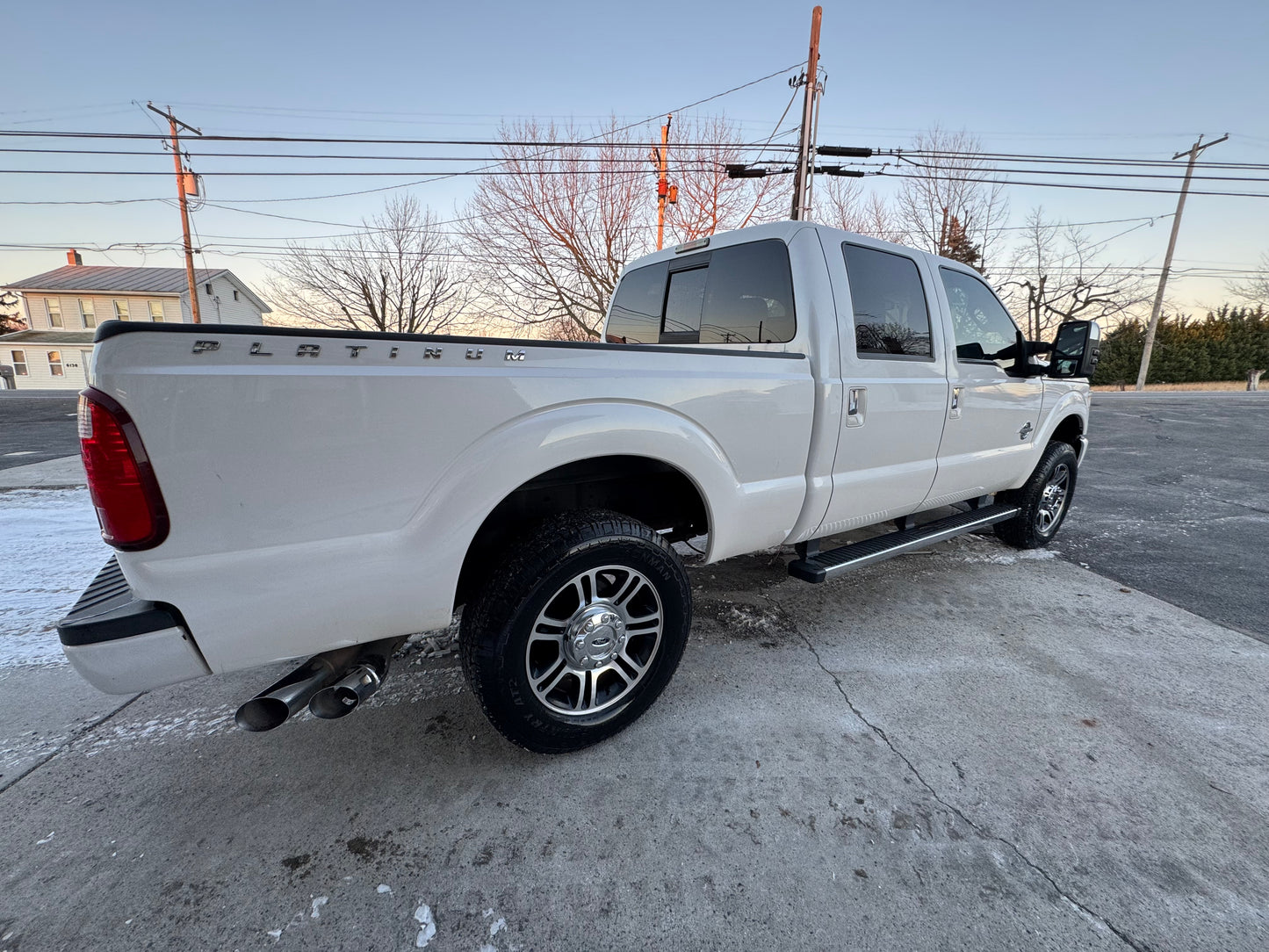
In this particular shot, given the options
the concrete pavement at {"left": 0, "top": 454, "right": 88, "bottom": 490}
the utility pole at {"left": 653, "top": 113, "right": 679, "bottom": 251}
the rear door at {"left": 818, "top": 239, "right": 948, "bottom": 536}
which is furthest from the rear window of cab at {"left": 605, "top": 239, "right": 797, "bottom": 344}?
the utility pole at {"left": 653, "top": 113, "right": 679, "bottom": 251}

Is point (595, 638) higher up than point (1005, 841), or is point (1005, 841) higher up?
point (595, 638)

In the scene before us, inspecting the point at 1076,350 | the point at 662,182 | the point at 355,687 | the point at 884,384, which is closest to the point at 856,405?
the point at 884,384

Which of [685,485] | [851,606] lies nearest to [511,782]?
[685,485]

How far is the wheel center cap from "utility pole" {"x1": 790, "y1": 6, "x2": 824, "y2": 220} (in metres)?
16.4

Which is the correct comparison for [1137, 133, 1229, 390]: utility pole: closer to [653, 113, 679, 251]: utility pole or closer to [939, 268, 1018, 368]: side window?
[653, 113, 679, 251]: utility pole

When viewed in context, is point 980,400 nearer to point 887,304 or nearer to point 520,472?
point 887,304

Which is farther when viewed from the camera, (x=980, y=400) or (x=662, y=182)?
(x=662, y=182)

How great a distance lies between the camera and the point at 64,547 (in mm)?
4477

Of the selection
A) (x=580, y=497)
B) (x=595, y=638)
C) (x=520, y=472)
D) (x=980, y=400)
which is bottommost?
(x=595, y=638)

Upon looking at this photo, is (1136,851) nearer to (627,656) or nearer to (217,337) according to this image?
(627,656)

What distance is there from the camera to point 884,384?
296 centimetres

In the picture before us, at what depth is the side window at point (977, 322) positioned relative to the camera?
355 centimetres

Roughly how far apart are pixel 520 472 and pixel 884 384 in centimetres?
201

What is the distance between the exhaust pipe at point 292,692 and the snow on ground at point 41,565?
6.94 feet
